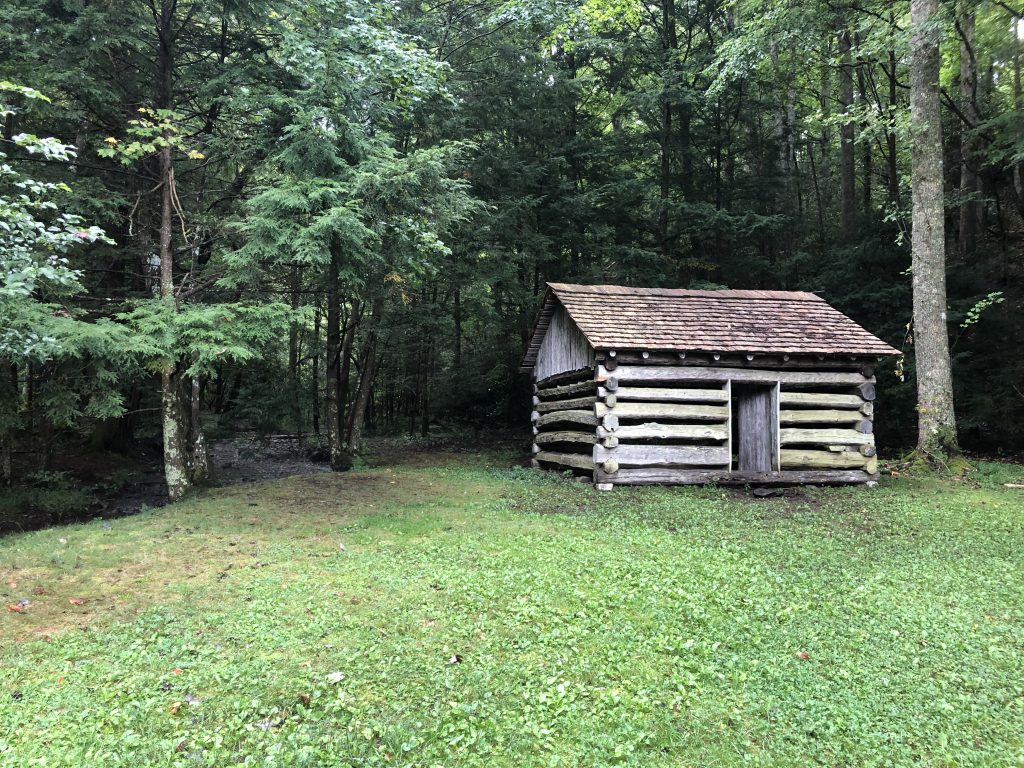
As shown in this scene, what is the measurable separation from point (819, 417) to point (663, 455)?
3.18 m

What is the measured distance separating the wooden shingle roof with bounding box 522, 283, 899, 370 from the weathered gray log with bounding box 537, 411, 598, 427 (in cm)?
158

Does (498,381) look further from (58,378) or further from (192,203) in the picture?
(58,378)

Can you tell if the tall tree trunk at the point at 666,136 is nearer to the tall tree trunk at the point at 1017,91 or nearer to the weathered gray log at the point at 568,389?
→ the weathered gray log at the point at 568,389

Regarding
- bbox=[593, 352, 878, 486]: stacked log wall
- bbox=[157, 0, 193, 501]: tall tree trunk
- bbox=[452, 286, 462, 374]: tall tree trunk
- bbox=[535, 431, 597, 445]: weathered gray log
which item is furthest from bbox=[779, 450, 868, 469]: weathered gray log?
bbox=[452, 286, 462, 374]: tall tree trunk

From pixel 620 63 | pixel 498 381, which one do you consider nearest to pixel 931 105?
pixel 620 63

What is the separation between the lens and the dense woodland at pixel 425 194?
8.28 meters

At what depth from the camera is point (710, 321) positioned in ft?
38.2

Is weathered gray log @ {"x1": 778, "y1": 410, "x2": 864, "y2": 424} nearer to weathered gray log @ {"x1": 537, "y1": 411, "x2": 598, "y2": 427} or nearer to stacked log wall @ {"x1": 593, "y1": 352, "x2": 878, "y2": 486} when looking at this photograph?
A: stacked log wall @ {"x1": 593, "y1": 352, "x2": 878, "y2": 486}

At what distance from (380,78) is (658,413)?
7.66 m

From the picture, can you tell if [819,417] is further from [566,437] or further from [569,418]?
[566,437]

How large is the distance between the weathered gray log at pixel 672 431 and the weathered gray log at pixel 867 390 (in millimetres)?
2877

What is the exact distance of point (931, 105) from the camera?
38.0 feet

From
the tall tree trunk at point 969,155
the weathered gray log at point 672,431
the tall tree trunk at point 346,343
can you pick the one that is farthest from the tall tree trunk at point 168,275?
the tall tree trunk at point 969,155

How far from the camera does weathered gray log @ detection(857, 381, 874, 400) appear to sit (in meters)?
11.1
